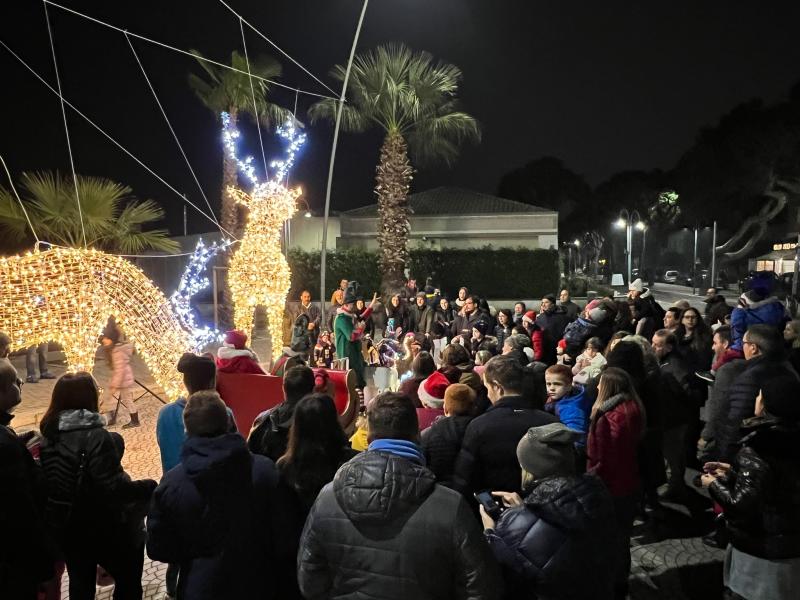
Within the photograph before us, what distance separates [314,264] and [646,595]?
19.3 m

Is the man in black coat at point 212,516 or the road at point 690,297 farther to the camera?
the road at point 690,297

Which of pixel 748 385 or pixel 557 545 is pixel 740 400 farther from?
pixel 557 545

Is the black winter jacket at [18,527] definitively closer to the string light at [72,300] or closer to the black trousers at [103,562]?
the black trousers at [103,562]

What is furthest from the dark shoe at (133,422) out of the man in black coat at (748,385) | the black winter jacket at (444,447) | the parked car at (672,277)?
the parked car at (672,277)

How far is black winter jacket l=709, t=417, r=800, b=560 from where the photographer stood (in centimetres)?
288

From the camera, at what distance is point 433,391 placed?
411cm


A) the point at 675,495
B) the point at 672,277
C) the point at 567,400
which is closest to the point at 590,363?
the point at 675,495

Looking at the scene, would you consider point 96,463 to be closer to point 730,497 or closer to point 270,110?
point 730,497

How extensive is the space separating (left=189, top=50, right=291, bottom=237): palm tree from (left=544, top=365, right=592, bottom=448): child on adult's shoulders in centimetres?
1407

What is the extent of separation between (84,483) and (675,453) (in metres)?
4.87

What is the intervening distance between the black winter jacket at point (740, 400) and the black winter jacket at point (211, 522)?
3117 mm

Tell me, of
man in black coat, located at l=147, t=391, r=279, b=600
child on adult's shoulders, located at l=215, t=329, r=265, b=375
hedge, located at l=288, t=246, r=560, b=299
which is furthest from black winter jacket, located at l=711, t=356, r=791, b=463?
hedge, located at l=288, t=246, r=560, b=299

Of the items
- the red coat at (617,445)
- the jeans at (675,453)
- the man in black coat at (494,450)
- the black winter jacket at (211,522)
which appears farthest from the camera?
the jeans at (675,453)

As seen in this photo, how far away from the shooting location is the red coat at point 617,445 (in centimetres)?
394
